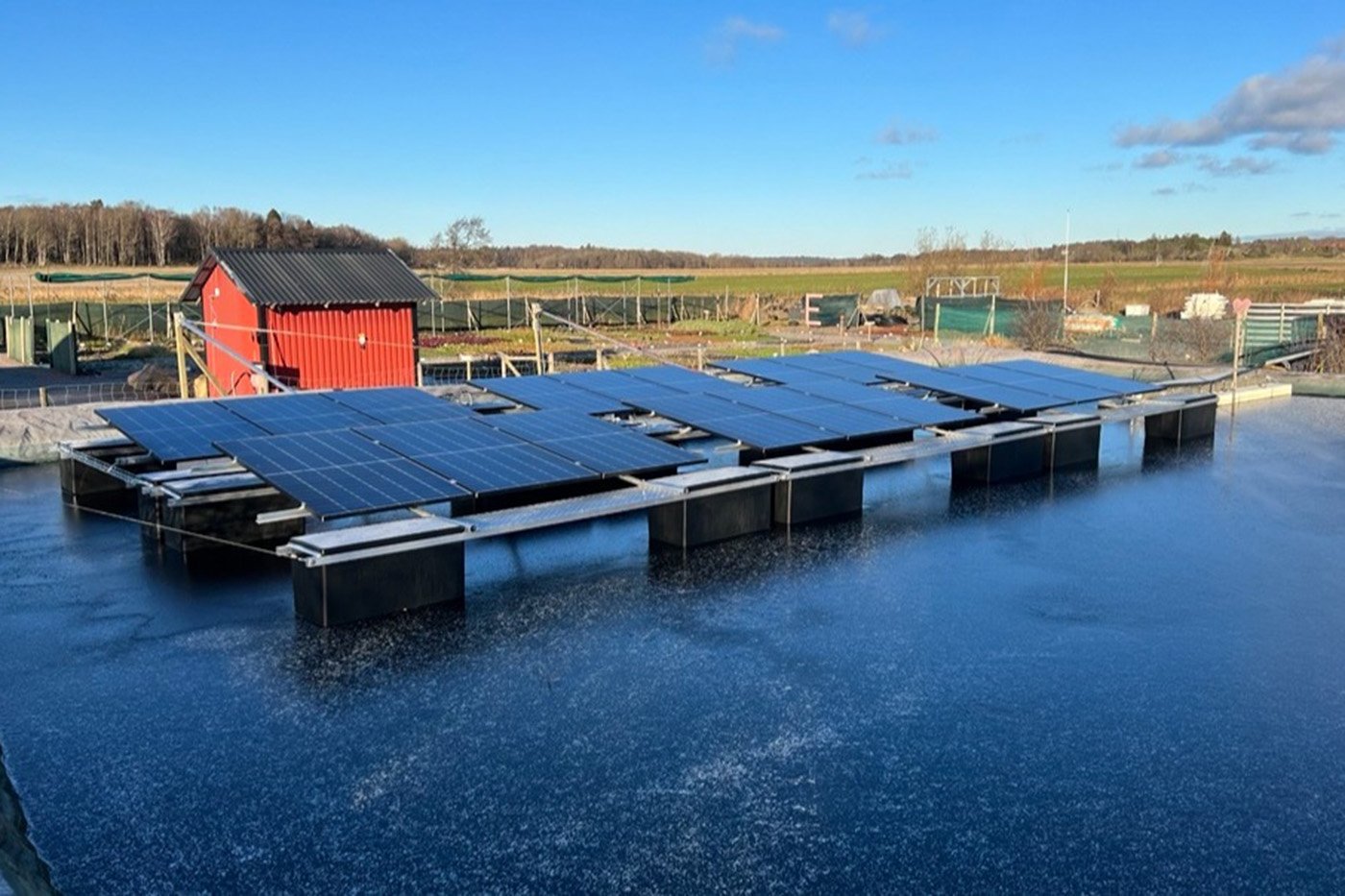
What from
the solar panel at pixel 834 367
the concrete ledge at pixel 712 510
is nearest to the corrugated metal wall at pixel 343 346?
the solar panel at pixel 834 367

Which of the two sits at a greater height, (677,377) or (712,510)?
(677,377)

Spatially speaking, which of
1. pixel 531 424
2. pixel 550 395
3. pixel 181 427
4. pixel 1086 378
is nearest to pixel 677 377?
pixel 550 395

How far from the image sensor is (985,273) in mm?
75812

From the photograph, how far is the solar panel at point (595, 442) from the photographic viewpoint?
15.3 m

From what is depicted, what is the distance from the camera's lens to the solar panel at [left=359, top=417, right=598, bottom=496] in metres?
14.0

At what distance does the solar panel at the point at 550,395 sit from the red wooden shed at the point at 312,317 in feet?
27.8

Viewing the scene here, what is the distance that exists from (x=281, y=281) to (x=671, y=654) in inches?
793

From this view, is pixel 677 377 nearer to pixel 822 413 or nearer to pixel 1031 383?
pixel 822 413

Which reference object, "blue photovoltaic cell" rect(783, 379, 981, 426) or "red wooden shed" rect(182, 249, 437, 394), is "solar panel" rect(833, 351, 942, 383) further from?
"red wooden shed" rect(182, 249, 437, 394)

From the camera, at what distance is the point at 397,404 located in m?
18.0

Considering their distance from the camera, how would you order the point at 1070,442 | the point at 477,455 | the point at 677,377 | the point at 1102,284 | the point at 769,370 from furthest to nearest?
the point at 1102,284 < the point at 769,370 < the point at 677,377 < the point at 1070,442 < the point at 477,455

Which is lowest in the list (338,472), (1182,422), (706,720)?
(706,720)

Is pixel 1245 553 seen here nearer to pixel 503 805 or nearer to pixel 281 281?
pixel 503 805

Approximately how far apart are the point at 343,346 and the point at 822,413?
14494mm
